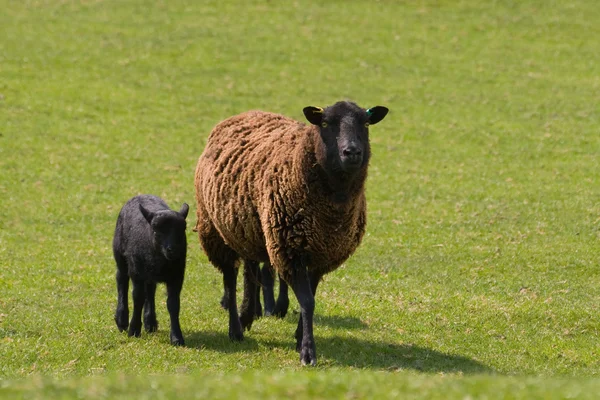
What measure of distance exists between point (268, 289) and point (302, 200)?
301 centimetres

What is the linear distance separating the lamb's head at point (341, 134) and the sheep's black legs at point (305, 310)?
4.48ft

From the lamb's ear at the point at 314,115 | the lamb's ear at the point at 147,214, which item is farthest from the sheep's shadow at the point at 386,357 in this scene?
the lamb's ear at the point at 314,115

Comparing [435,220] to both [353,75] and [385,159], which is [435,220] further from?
[353,75]

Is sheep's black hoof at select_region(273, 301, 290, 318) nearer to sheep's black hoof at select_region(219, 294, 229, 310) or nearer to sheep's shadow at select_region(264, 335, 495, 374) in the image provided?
sheep's black hoof at select_region(219, 294, 229, 310)

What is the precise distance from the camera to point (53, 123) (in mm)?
28891

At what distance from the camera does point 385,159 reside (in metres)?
26.7

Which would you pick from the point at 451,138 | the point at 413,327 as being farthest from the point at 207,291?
the point at 451,138

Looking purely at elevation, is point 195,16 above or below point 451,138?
above

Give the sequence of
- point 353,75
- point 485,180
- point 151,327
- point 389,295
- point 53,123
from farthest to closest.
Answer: point 353,75
point 53,123
point 485,180
point 389,295
point 151,327

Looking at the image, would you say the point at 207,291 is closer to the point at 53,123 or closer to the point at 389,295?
the point at 389,295

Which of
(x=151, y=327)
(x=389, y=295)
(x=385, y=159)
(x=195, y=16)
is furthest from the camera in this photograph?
(x=195, y=16)

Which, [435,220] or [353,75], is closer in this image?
[435,220]

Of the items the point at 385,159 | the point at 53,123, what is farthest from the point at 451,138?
the point at 53,123

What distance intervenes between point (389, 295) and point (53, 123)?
1619 cm
